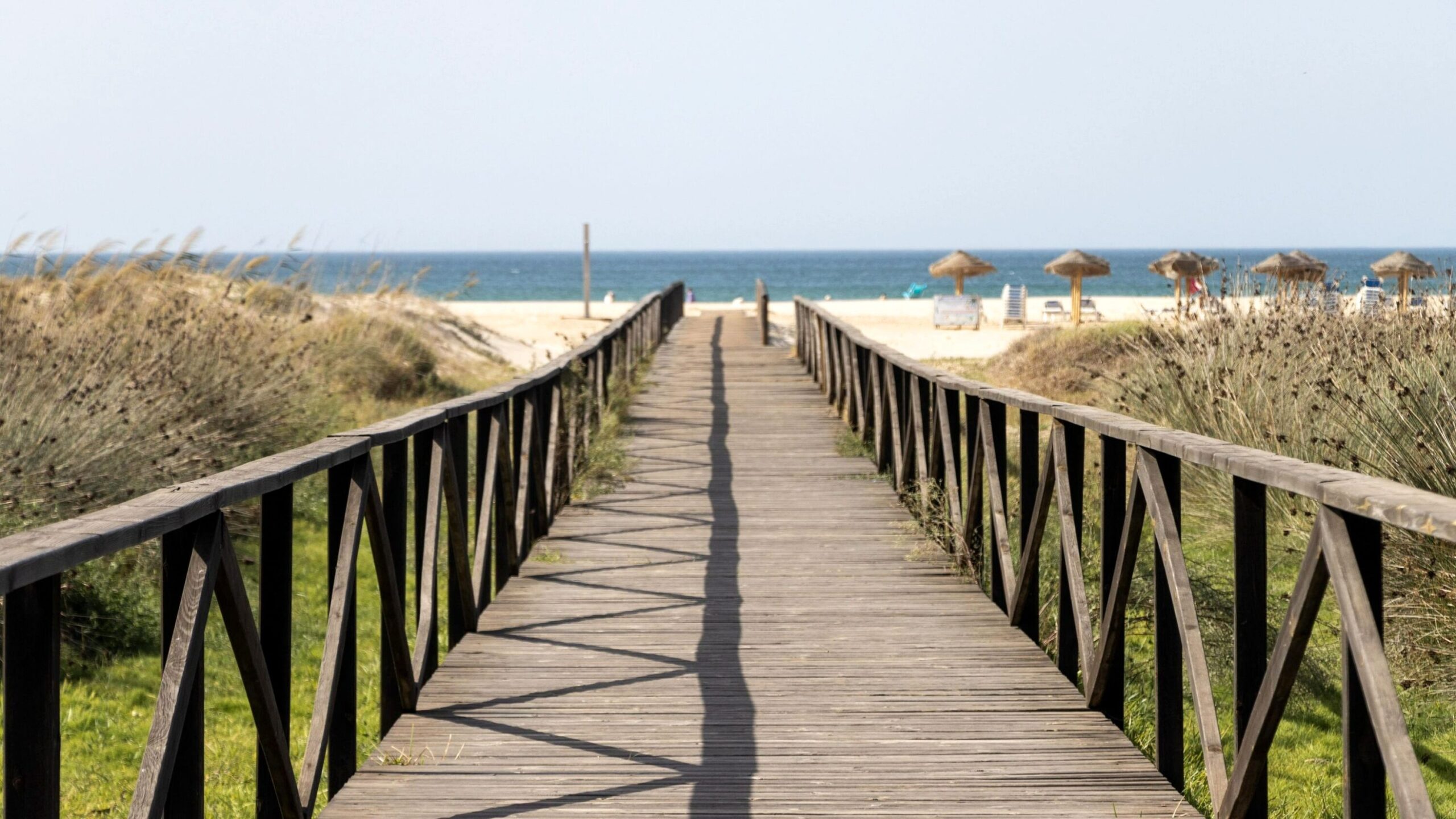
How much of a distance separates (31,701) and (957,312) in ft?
112

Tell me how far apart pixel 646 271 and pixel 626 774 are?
153 m

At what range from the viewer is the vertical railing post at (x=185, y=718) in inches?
106

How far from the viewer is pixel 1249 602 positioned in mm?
3277

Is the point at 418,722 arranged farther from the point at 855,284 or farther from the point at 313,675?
the point at 855,284

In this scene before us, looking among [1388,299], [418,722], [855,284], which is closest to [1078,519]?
[418,722]

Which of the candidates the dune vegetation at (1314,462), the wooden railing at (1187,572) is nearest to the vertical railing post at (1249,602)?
the wooden railing at (1187,572)

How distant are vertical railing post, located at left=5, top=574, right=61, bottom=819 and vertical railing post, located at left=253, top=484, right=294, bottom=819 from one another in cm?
106

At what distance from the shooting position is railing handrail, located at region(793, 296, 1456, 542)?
2.31m

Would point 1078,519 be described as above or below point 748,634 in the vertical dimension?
above

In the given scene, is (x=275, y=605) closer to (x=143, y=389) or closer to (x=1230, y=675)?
(x=1230, y=675)

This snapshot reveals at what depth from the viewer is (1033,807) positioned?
12.0ft

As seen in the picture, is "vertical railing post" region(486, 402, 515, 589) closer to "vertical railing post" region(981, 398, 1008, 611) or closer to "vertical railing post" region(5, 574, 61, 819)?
"vertical railing post" region(981, 398, 1008, 611)

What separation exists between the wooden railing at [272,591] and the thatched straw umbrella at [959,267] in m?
34.8

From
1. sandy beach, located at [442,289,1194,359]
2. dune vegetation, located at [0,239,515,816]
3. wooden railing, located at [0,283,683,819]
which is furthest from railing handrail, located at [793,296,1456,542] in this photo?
sandy beach, located at [442,289,1194,359]
